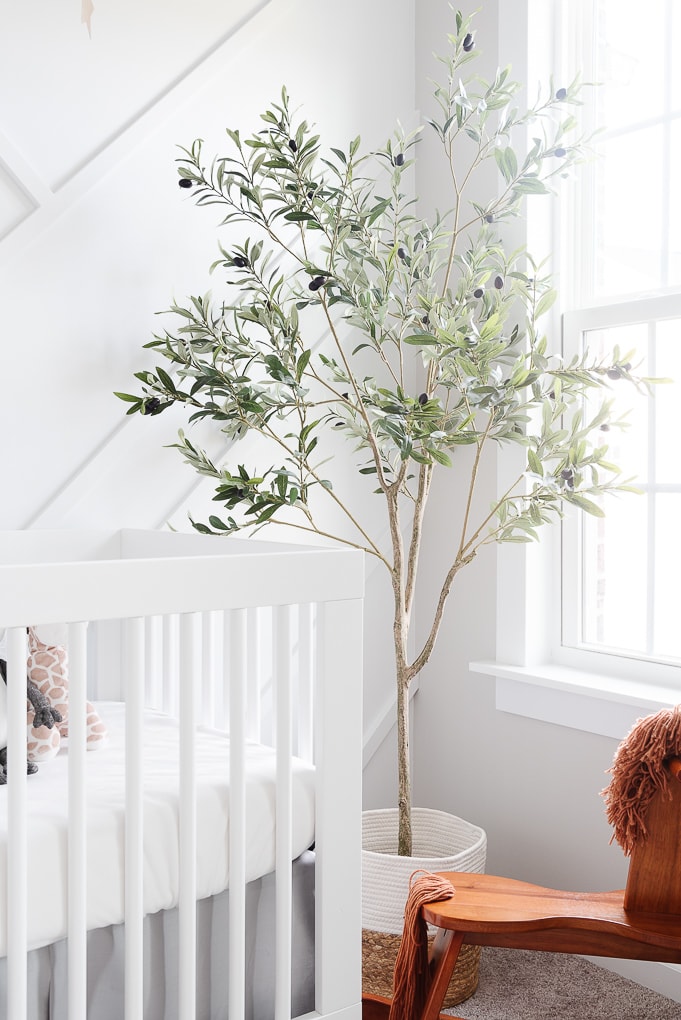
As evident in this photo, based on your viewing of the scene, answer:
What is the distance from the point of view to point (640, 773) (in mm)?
1366

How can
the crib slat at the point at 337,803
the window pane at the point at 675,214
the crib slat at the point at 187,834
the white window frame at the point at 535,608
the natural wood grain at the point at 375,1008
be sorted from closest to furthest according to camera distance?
the crib slat at the point at 187,834 < the crib slat at the point at 337,803 < the natural wood grain at the point at 375,1008 < the window pane at the point at 675,214 < the white window frame at the point at 535,608

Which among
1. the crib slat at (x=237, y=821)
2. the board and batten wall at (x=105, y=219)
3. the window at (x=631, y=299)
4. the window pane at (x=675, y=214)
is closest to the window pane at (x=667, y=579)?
the window at (x=631, y=299)

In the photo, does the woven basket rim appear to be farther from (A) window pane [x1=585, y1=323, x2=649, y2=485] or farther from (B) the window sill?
(A) window pane [x1=585, y1=323, x2=649, y2=485]

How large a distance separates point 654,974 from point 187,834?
3.79 ft

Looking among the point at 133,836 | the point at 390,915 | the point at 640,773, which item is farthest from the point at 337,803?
the point at 390,915

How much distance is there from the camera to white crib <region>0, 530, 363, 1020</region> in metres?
1.05

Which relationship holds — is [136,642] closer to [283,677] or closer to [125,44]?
[283,677]

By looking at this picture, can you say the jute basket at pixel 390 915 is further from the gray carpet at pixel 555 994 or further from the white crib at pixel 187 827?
the white crib at pixel 187 827

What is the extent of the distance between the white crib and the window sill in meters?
0.68

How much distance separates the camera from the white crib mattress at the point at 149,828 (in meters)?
1.09

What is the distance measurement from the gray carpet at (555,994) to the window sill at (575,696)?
0.50 m

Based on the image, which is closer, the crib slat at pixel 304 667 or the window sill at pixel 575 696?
the crib slat at pixel 304 667

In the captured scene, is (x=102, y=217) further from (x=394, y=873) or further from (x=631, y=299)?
(x=394, y=873)

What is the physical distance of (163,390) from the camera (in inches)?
71.3
